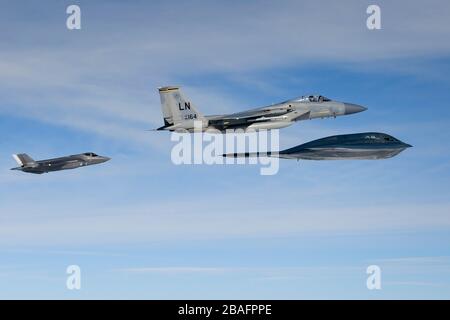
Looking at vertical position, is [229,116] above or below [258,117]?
below

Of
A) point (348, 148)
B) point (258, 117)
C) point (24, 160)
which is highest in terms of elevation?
point (258, 117)

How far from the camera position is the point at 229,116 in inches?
4562

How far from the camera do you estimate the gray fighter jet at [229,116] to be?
115562 millimetres

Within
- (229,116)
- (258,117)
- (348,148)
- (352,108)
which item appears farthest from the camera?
(352,108)

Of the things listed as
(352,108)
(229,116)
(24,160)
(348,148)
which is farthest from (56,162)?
(348,148)

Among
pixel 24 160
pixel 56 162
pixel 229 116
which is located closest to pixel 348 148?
pixel 229 116

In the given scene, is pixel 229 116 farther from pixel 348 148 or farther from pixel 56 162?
pixel 56 162

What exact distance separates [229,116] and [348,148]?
2889cm

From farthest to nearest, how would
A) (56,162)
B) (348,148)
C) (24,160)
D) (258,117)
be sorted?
(24,160) → (56,162) → (258,117) → (348,148)

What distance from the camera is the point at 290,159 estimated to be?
303 feet

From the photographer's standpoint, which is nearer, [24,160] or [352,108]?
[352,108]
